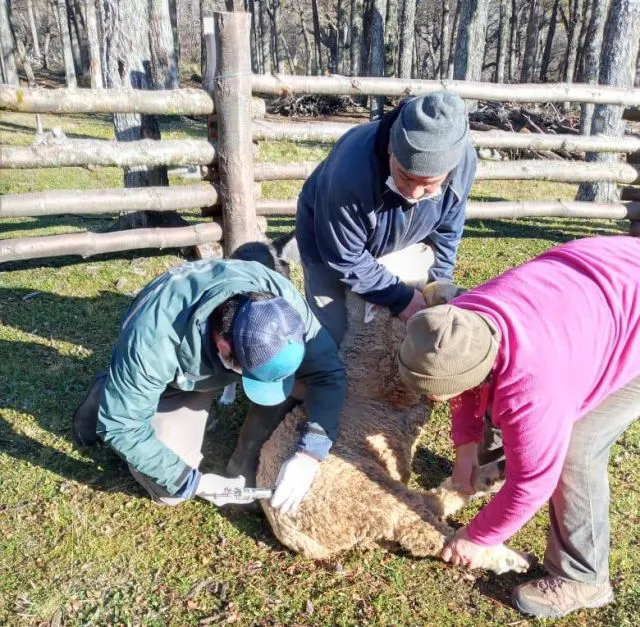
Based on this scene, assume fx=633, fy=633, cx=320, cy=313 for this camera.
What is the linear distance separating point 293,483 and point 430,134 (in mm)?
1630

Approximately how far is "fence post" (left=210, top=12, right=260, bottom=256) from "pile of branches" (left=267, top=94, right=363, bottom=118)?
517 inches

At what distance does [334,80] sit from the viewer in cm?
555

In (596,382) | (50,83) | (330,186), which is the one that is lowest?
(50,83)

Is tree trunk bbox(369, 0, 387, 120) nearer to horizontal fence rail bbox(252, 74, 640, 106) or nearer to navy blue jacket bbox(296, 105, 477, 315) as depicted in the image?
horizontal fence rail bbox(252, 74, 640, 106)

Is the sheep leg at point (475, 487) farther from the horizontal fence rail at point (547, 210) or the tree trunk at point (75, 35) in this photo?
the tree trunk at point (75, 35)

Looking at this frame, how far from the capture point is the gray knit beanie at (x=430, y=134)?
2592 mm

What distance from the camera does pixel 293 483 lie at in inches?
113

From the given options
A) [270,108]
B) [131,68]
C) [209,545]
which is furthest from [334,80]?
[270,108]

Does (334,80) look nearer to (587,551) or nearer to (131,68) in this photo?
(131,68)

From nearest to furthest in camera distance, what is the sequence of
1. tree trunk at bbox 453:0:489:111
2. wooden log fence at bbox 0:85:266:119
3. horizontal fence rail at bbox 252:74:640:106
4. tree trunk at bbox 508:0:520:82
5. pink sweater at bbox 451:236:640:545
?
pink sweater at bbox 451:236:640:545, wooden log fence at bbox 0:85:266:119, horizontal fence rail at bbox 252:74:640:106, tree trunk at bbox 453:0:489:111, tree trunk at bbox 508:0:520:82

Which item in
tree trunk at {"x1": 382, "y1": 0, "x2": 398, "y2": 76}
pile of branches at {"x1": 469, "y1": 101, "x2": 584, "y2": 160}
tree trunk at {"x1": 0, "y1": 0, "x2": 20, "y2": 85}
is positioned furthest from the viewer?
tree trunk at {"x1": 382, "y1": 0, "x2": 398, "y2": 76}

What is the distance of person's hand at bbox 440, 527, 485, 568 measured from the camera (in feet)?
8.84

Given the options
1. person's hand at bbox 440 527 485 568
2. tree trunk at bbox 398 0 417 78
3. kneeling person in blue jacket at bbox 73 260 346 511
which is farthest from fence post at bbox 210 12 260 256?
tree trunk at bbox 398 0 417 78

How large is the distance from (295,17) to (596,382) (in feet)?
177
